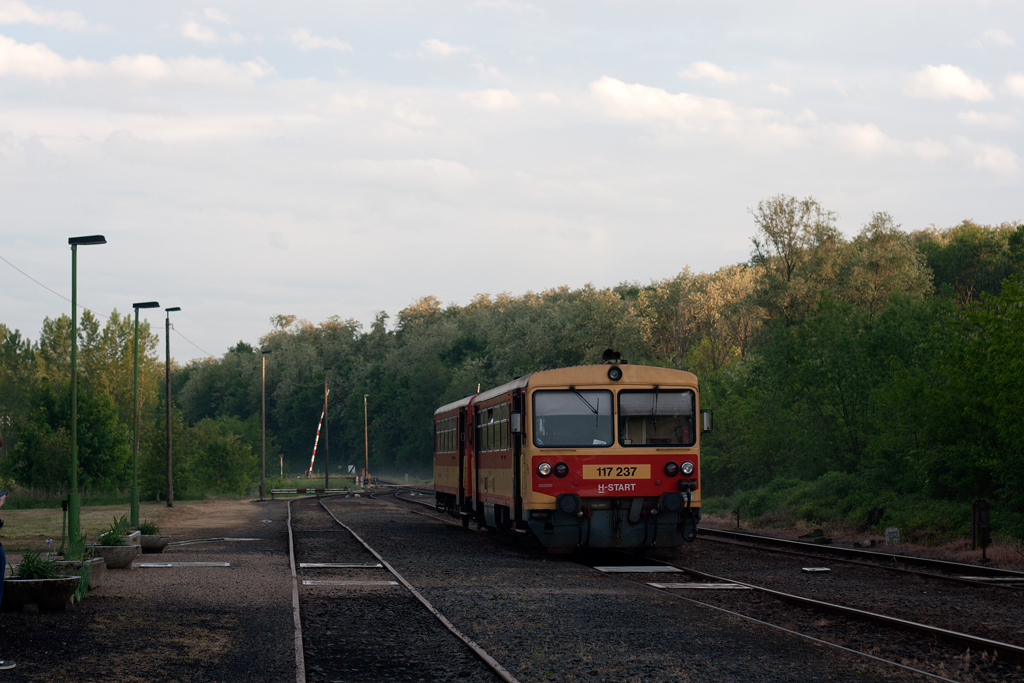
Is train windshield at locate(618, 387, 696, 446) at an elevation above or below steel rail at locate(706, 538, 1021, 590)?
above

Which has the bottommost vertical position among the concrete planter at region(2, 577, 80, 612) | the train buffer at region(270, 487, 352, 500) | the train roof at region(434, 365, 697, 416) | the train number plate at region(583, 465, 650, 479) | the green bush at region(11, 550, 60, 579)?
the train buffer at region(270, 487, 352, 500)

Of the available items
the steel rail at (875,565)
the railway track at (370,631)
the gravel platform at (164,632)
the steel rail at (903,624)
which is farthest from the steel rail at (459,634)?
the steel rail at (875,565)

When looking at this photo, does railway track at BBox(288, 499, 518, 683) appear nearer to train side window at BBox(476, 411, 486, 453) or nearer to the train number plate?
the train number plate

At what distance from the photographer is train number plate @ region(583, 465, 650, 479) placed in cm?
1734

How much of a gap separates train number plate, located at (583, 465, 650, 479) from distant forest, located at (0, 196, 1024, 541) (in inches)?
295

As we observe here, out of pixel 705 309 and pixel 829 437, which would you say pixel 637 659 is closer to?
pixel 829 437

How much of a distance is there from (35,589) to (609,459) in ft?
30.0

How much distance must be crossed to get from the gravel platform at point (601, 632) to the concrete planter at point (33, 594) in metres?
4.42

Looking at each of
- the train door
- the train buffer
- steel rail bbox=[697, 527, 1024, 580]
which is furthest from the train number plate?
the train buffer

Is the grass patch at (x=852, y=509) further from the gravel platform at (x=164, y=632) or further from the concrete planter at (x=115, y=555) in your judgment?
the concrete planter at (x=115, y=555)

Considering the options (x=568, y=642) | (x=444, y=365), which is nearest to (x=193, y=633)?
(x=568, y=642)

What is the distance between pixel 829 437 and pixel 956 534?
9.97 m

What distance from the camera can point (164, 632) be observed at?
1073 centimetres

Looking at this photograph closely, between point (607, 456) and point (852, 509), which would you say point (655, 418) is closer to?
point (607, 456)
